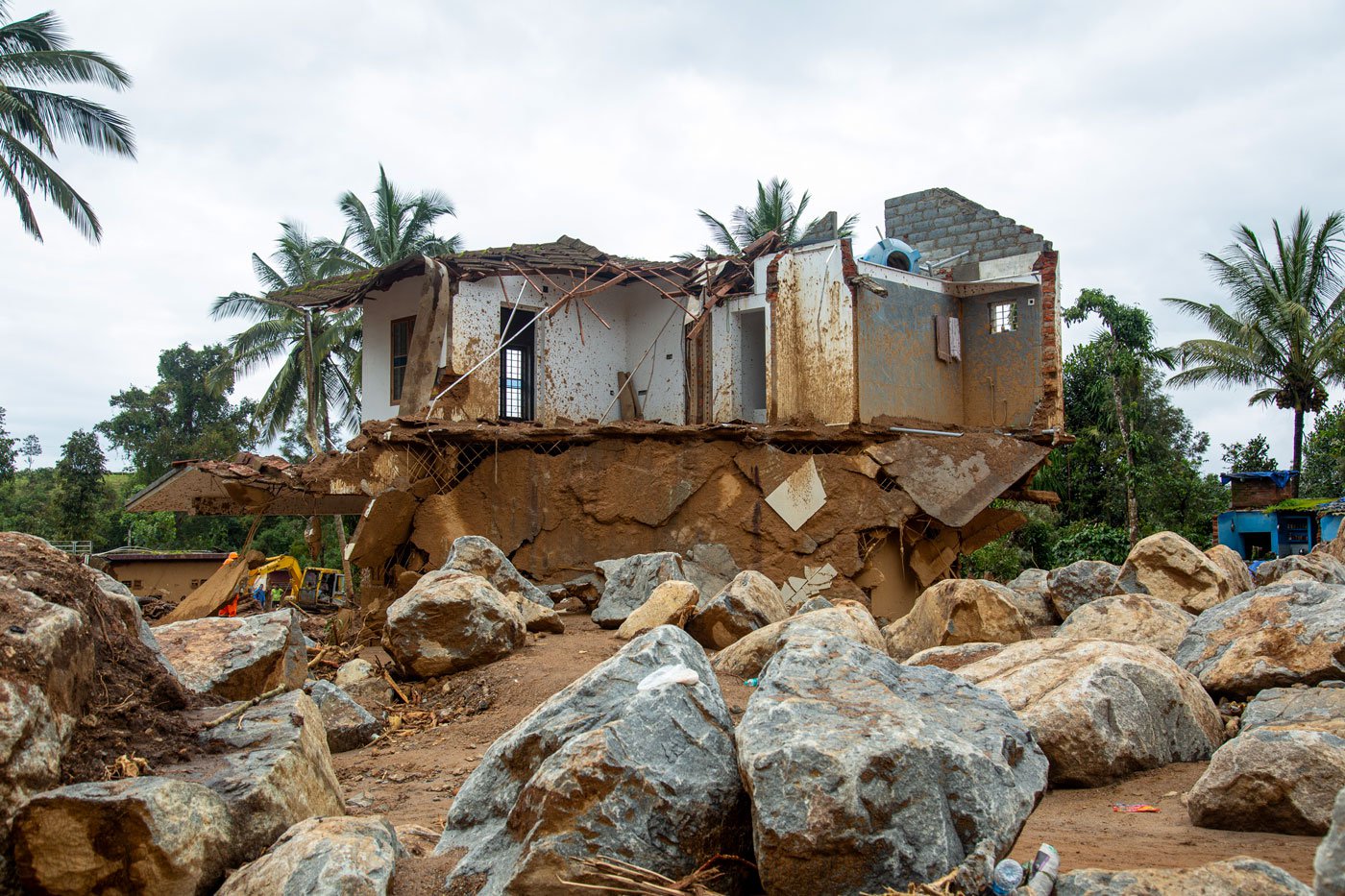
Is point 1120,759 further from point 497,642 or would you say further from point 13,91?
point 13,91

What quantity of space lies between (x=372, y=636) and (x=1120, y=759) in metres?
8.52

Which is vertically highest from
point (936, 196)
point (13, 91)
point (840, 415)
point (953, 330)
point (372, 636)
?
point (13, 91)

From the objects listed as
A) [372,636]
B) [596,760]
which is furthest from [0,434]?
[596,760]

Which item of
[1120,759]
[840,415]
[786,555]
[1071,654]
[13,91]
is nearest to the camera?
[1120,759]

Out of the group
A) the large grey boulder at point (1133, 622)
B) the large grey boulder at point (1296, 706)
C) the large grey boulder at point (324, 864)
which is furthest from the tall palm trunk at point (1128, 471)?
the large grey boulder at point (324, 864)

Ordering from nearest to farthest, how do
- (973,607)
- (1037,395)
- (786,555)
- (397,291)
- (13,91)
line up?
(973,607) < (786,555) < (1037,395) < (397,291) < (13,91)

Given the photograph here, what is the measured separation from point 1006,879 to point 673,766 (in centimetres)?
124

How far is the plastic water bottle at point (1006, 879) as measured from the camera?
340cm

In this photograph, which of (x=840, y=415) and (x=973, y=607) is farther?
(x=840, y=415)

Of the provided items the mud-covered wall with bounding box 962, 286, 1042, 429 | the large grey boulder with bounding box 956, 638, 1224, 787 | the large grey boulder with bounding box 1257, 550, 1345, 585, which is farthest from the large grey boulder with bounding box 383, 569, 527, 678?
the mud-covered wall with bounding box 962, 286, 1042, 429

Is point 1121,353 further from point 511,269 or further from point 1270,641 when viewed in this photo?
point 1270,641

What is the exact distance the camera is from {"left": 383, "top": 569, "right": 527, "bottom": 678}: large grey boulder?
9.41 m

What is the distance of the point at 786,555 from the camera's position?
13.5 meters

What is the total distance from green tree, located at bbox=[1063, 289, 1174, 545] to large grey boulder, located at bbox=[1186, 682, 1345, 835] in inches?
940
